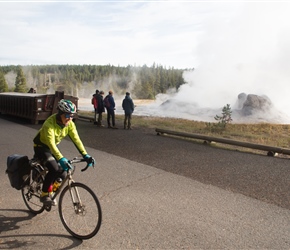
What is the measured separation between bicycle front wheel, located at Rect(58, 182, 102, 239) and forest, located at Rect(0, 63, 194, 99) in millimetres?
99253

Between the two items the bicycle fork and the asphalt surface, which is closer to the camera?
the bicycle fork

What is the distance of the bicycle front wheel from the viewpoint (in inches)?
142

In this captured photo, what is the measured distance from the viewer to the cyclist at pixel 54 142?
3.79 metres

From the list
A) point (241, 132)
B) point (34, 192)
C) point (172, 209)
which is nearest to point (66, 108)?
point (34, 192)

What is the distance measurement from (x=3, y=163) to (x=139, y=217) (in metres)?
5.37

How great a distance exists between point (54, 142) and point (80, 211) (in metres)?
1.10

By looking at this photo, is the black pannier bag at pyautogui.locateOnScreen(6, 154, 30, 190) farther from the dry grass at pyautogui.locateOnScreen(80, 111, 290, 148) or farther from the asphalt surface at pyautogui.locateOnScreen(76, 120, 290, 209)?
the dry grass at pyautogui.locateOnScreen(80, 111, 290, 148)

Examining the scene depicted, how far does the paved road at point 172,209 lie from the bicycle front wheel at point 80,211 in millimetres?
151

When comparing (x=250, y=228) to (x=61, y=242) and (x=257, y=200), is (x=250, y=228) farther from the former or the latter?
(x=61, y=242)

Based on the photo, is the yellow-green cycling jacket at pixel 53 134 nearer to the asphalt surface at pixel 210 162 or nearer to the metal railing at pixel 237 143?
the asphalt surface at pixel 210 162

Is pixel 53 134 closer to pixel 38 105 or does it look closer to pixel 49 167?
pixel 49 167

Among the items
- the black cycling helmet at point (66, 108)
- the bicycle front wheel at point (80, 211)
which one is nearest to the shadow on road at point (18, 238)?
the bicycle front wheel at point (80, 211)

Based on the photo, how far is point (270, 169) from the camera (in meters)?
7.47

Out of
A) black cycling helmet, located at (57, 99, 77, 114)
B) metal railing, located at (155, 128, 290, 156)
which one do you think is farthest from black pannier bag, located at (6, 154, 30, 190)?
metal railing, located at (155, 128, 290, 156)
